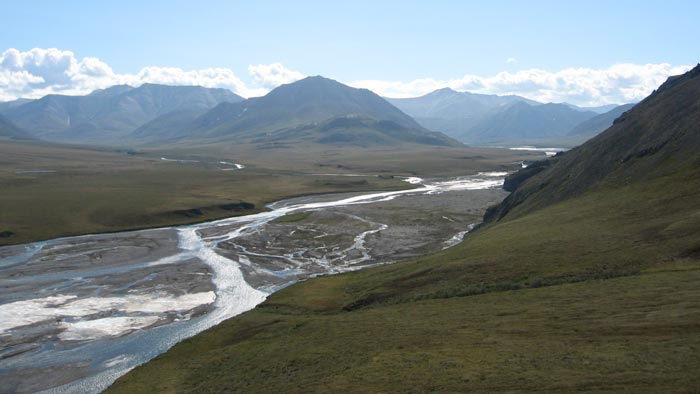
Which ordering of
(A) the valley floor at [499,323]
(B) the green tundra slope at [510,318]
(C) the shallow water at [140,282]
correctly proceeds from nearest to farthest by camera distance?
(A) the valley floor at [499,323] → (B) the green tundra slope at [510,318] → (C) the shallow water at [140,282]

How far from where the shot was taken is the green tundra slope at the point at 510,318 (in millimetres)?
36750

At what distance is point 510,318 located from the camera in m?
50.2

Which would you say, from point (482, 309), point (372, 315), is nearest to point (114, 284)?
point (372, 315)

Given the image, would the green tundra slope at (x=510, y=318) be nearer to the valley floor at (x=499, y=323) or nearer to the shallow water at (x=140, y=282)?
the valley floor at (x=499, y=323)

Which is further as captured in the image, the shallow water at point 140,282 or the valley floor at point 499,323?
the shallow water at point 140,282

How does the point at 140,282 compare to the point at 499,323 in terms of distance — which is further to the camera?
the point at 140,282

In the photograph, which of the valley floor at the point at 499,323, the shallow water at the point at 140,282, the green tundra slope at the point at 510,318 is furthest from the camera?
the shallow water at the point at 140,282

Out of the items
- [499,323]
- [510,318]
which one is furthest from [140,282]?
[510,318]

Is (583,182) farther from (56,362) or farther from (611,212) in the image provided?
(56,362)

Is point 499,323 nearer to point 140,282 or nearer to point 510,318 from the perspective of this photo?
point 510,318

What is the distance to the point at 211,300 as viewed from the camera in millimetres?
81125

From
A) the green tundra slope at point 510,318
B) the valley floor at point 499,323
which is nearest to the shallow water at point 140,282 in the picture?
the valley floor at point 499,323

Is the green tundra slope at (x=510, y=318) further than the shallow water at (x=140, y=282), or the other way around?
the shallow water at (x=140, y=282)

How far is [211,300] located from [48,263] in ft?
134
